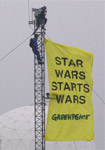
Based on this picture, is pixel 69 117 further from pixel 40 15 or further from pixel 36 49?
pixel 40 15

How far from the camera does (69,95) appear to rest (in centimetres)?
2698

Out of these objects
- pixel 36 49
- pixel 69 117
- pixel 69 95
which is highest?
pixel 36 49

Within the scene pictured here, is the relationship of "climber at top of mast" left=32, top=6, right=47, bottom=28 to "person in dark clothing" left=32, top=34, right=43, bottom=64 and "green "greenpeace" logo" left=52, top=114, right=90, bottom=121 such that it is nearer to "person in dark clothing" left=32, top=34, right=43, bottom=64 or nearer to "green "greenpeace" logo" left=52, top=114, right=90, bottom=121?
"person in dark clothing" left=32, top=34, right=43, bottom=64

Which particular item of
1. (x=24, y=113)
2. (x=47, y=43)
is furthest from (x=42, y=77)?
(x=24, y=113)

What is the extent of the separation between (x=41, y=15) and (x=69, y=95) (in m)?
9.01

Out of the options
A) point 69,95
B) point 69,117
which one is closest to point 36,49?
point 69,95

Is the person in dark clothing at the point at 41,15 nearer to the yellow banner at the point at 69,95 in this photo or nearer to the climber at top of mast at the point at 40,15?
the climber at top of mast at the point at 40,15

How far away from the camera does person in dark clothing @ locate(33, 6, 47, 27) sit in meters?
32.3

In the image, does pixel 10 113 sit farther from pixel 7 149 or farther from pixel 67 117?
pixel 67 117

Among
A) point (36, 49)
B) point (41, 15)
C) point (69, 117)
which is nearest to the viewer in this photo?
point (69, 117)

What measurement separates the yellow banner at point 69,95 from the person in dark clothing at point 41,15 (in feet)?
19.2

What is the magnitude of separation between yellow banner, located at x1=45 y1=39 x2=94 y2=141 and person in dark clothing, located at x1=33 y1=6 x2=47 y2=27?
5843 millimetres

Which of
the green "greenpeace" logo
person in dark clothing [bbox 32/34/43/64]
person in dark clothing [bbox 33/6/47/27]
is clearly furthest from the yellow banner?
person in dark clothing [bbox 33/6/47/27]

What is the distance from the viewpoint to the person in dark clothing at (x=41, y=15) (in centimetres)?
3228
